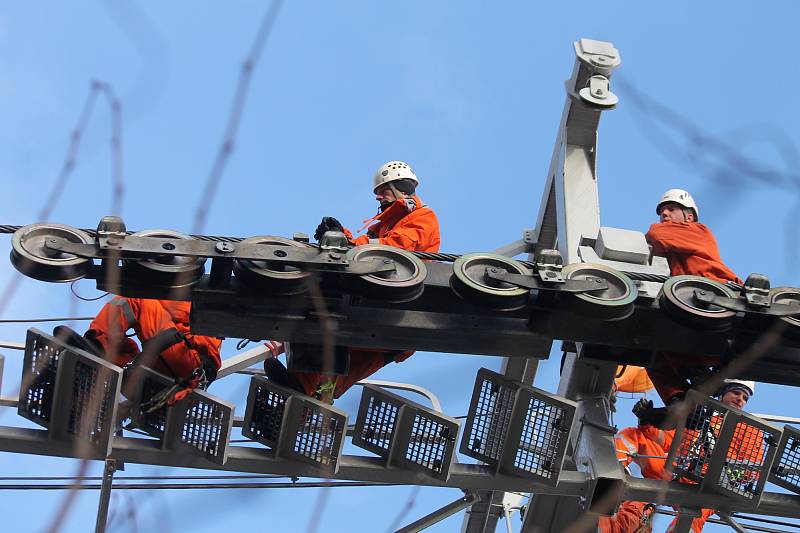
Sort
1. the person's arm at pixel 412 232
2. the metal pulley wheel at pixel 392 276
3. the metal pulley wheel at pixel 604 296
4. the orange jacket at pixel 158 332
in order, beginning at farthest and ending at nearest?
the person's arm at pixel 412 232
the orange jacket at pixel 158 332
the metal pulley wheel at pixel 604 296
the metal pulley wheel at pixel 392 276

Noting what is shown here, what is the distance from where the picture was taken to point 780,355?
8.36 metres

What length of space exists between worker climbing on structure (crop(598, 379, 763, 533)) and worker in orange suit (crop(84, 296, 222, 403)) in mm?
2876

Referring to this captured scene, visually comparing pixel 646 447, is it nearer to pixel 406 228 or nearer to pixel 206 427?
pixel 406 228

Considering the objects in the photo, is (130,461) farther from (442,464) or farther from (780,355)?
(780,355)

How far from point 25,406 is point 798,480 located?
499cm

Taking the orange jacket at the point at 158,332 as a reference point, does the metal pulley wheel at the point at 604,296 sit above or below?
above

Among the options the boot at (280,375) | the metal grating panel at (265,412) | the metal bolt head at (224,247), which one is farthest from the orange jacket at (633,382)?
the metal bolt head at (224,247)

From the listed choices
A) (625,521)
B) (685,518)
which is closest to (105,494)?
(685,518)

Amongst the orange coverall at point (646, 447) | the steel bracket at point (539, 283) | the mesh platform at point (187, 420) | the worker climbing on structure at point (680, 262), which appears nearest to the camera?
the steel bracket at point (539, 283)

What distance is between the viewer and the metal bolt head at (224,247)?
295 inches

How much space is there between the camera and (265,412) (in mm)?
8211

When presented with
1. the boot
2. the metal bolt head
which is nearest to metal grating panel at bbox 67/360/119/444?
the metal bolt head

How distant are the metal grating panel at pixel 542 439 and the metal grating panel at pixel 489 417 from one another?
0.43 feet

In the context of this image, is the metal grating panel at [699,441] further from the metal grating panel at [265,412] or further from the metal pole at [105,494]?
the metal pole at [105,494]
